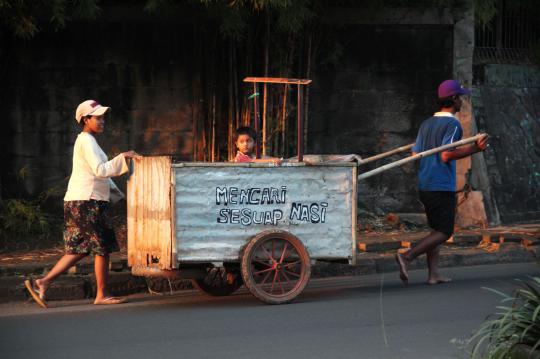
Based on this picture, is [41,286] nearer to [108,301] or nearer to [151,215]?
[108,301]

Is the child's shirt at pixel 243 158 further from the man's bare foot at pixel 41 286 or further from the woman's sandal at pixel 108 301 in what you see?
the man's bare foot at pixel 41 286

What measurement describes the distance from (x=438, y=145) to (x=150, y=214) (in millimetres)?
2947

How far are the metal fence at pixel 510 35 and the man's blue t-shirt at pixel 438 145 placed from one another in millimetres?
6666

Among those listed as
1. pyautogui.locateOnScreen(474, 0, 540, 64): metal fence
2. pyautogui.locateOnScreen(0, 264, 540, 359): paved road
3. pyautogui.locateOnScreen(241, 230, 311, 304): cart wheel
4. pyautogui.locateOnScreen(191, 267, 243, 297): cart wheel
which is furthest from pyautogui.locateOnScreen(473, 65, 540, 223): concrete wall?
pyautogui.locateOnScreen(241, 230, 311, 304): cart wheel

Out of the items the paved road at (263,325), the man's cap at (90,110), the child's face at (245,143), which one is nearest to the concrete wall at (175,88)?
the child's face at (245,143)

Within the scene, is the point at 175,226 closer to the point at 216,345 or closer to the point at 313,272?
the point at 216,345

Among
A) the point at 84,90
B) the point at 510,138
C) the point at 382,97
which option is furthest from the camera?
the point at 510,138

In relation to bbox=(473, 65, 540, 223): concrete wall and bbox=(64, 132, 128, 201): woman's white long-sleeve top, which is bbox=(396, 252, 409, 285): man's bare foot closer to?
bbox=(64, 132, 128, 201): woman's white long-sleeve top

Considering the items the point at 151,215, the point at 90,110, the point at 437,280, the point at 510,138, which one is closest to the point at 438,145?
the point at 437,280

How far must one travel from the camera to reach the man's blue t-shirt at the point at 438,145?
384 inches

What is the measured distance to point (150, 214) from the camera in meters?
8.80

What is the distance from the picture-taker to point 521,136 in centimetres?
1599

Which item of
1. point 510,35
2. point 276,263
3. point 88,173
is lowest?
point 276,263

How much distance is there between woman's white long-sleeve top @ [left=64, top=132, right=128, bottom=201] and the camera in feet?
29.0
